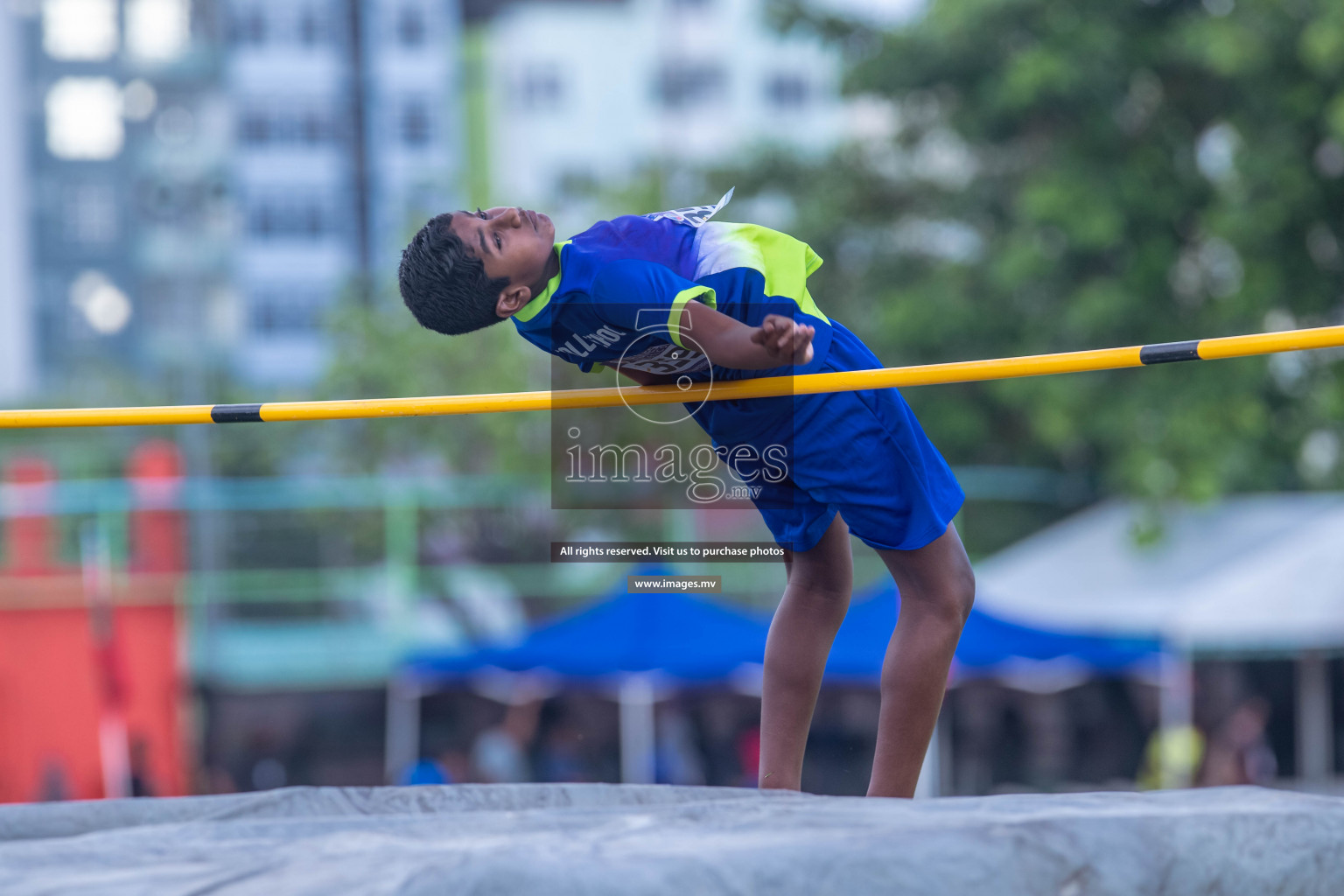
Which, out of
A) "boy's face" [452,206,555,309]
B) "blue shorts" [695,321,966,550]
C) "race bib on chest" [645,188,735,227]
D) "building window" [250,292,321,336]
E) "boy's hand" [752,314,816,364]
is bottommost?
"blue shorts" [695,321,966,550]

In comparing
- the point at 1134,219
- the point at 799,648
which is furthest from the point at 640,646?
the point at 799,648

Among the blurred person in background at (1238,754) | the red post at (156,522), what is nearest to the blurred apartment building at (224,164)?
the red post at (156,522)

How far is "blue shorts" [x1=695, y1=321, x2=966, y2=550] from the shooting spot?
2846mm

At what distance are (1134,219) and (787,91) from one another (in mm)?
32372

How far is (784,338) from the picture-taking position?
264 cm

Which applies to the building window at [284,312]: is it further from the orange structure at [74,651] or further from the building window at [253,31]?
the orange structure at [74,651]

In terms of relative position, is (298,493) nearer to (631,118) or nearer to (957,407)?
(957,407)

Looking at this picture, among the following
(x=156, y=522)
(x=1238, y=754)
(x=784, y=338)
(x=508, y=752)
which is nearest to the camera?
(x=784, y=338)

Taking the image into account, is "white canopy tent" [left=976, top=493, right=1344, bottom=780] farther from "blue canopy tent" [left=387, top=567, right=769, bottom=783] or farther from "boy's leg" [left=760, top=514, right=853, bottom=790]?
"boy's leg" [left=760, top=514, right=853, bottom=790]

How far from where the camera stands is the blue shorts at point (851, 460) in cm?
285

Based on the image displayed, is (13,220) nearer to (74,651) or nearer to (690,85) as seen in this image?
(690,85)

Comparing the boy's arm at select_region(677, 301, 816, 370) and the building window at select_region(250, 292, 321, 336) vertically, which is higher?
the building window at select_region(250, 292, 321, 336)

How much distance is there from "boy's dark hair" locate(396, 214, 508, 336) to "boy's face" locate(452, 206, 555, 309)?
0.02 metres

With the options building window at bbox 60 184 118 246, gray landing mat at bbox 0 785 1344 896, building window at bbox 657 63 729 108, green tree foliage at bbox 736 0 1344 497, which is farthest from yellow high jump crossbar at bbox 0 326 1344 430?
building window at bbox 60 184 118 246
